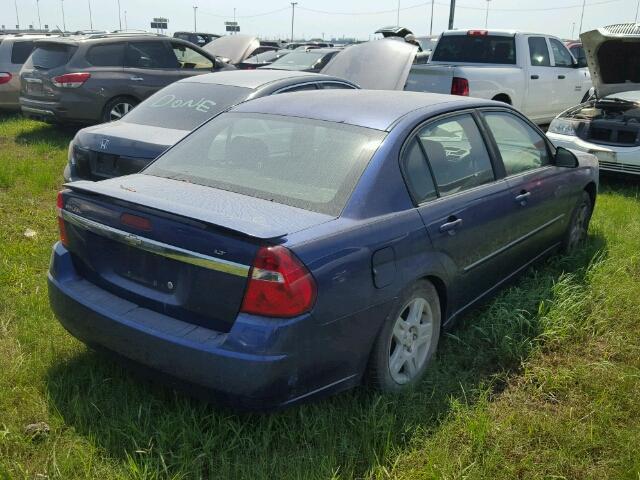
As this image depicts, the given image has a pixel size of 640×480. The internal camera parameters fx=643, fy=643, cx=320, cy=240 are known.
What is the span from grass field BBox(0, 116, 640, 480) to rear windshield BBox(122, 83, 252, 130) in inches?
89.7

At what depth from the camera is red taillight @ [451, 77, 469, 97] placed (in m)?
8.97

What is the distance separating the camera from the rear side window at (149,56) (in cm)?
1016

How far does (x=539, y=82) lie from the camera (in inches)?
430

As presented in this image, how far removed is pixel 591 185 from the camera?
5.42 m

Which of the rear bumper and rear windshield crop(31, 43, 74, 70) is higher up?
rear windshield crop(31, 43, 74, 70)

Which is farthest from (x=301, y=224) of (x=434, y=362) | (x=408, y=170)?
(x=434, y=362)

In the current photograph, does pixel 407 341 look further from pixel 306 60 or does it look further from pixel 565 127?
pixel 306 60

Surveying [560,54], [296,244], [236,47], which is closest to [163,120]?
[296,244]

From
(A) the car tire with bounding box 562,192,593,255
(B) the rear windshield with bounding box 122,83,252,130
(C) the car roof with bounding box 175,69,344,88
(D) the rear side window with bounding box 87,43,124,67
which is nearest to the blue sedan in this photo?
(A) the car tire with bounding box 562,192,593,255

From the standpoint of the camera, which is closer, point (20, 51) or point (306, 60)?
point (306, 60)

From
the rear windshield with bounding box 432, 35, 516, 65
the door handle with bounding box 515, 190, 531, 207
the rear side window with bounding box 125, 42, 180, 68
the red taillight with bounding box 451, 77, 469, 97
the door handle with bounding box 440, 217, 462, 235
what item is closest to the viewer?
the door handle with bounding box 440, 217, 462, 235

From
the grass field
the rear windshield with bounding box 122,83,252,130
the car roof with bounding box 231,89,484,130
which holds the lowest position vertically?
the grass field

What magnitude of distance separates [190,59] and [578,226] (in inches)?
302

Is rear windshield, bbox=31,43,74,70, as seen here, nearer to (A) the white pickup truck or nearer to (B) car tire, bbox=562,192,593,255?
(A) the white pickup truck
